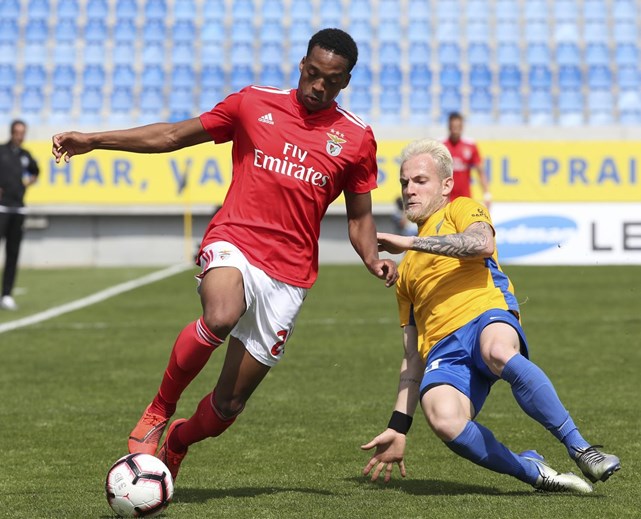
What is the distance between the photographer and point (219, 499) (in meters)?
4.70

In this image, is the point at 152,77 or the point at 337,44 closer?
the point at 337,44

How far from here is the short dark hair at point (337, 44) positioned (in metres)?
4.73

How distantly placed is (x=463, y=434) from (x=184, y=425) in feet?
3.82

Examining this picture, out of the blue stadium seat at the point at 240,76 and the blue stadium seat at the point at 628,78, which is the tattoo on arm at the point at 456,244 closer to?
the blue stadium seat at the point at 240,76

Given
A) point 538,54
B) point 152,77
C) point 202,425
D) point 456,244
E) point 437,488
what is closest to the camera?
point 456,244

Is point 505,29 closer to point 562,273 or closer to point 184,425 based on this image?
point 562,273

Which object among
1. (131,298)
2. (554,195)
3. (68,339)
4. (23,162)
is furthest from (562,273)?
(68,339)

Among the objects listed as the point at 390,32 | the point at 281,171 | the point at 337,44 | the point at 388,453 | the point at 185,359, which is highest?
the point at 390,32

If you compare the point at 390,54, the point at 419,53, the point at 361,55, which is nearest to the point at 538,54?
the point at 419,53

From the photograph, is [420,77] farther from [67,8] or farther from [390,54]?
[67,8]

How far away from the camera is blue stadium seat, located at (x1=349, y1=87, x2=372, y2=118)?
23422 millimetres

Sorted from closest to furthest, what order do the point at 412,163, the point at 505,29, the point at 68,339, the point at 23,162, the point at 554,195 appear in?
the point at 412,163 → the point at 68,339 → the point at 23,162 → the point at 554,195 → the point at 505,29

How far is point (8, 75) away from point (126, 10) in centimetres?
288

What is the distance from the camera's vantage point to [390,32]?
24547mm
